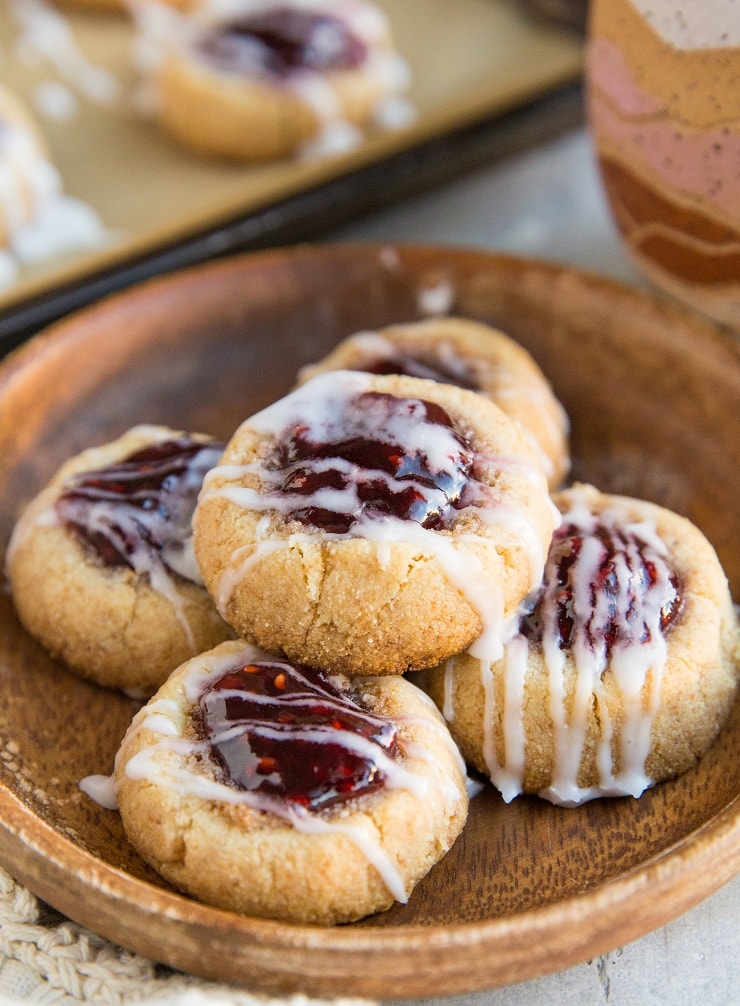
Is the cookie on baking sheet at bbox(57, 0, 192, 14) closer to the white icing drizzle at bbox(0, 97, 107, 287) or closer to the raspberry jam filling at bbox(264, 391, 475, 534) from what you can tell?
the white icing drizzle at bbox(0, 97, 107, 287)

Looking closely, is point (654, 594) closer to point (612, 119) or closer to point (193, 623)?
point (193, 623)

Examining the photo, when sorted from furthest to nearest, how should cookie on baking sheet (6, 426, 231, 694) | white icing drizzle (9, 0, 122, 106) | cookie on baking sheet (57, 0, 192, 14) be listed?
cookie on baking sheet (57, 0, 192, 14) → white icing drizzle (9, 0, 122, 106) → cookie on baking sheet (6, 426, 231, 694)

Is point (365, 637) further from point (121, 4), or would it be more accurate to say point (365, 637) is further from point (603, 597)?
point (121, 4)

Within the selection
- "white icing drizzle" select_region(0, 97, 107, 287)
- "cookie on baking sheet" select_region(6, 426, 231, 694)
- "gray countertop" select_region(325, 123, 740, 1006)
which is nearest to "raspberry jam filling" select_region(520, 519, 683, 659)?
"cookie on baking sheet" select_region(6, 426, 231, 694)

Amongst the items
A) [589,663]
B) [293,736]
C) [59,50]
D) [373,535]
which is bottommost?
[589,663]

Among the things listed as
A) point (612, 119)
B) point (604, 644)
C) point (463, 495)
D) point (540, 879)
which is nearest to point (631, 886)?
point (540, 879)

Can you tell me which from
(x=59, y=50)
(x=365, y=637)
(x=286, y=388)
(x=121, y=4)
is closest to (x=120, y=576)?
(x=365, y=637)
